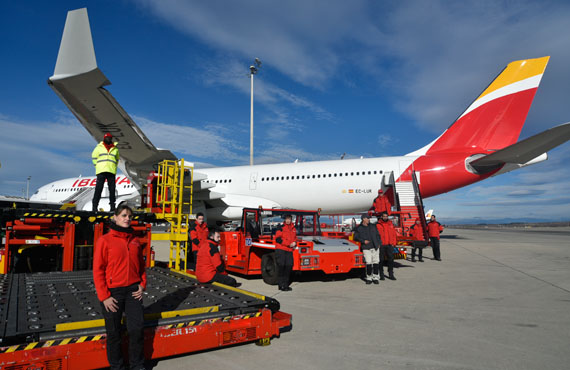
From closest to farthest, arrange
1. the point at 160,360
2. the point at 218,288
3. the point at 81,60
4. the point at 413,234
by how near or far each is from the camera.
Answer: the point at 160,360 < the point at 218,288 < the point at 81,60 < the point at 413,234

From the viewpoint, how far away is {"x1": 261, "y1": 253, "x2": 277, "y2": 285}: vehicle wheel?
8266 mm

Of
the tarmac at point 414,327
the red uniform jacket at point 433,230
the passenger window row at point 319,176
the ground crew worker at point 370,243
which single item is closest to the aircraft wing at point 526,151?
the red uniform jacket at point 433,230

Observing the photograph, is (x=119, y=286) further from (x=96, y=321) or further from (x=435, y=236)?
(x=435, y=236)

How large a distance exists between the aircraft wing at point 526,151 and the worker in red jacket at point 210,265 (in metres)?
10.8

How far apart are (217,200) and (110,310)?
535 inches

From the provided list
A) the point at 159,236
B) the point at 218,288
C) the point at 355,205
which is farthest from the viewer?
the point at 355,205

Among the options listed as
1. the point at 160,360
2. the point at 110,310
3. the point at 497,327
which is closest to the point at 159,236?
the point at 160,360

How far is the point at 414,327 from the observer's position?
4941mm

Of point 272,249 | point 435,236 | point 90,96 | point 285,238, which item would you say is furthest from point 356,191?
point 90,96

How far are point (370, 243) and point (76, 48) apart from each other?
9.15 meters

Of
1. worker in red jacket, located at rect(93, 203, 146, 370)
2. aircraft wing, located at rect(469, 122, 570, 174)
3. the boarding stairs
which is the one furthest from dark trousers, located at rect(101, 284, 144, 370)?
aircraft wing, located at rect(469, 122, 570, 174)

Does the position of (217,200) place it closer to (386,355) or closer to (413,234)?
(413,234)

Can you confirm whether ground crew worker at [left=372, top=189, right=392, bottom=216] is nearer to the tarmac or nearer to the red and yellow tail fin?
the red and yellow tail fin

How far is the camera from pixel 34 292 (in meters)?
4.73
